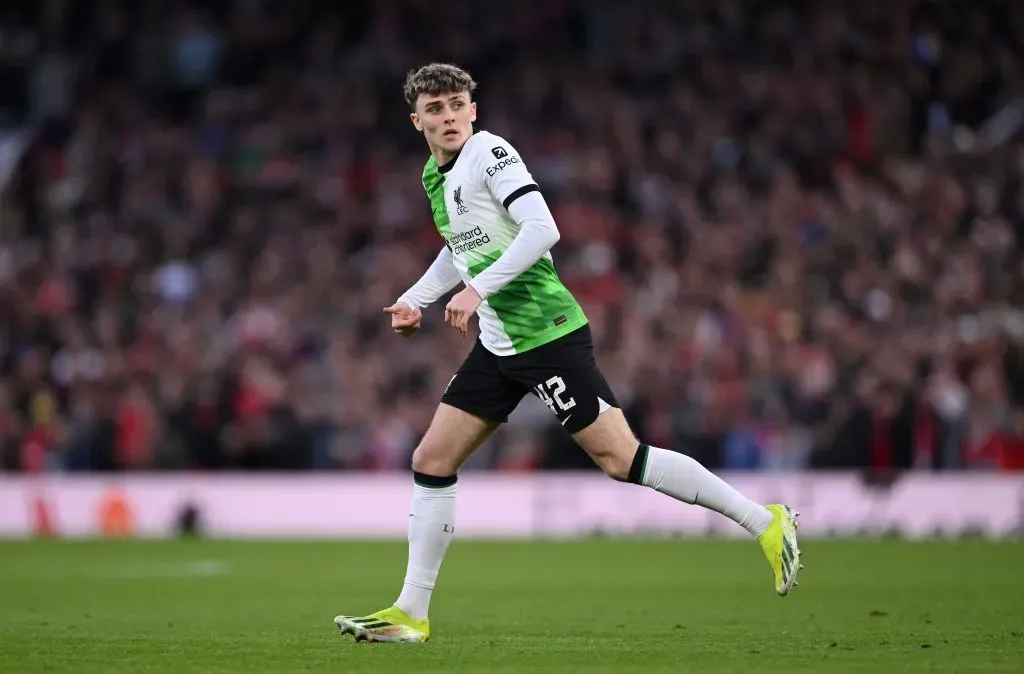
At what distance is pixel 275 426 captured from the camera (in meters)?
17.4

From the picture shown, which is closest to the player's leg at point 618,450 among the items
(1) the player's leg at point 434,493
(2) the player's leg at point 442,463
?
(2) the player's leg at point 442,463

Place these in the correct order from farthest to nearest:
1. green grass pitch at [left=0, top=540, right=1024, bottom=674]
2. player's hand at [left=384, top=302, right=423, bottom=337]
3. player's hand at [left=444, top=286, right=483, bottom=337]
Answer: player's hand at [left=384, top=302, right=423, bottom=337] → player's hand at [left=444, top=286, right=483, bottom=337] → green grass pitch at [left=0, top=540, right=1024, bottom=674]

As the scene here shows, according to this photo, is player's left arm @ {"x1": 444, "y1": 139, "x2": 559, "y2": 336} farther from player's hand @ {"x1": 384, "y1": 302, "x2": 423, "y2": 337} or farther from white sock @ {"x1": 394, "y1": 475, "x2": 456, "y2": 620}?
white sock @ {"x1": 394, "y1": 475, "x2": 456, "y2": 620}

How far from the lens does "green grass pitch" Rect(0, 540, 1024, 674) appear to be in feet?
20.2

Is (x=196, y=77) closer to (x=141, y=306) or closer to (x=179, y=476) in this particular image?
(x=141, y=306)

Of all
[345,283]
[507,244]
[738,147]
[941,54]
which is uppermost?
[941,54]

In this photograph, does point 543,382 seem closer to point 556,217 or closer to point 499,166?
point 499,166

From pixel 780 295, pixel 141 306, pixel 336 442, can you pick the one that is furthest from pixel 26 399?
pixel 780 295

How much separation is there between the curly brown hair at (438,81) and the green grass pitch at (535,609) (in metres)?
2.43

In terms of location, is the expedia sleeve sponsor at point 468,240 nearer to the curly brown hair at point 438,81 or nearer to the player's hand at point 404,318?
the player's hand at point 404,318

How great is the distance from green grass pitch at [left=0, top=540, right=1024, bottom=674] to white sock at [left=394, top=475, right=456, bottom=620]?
0.82ft

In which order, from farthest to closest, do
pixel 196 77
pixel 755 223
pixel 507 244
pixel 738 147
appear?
pixel 196 77 → pixel 738 147 → pixel 755 223 → pixel 507 244

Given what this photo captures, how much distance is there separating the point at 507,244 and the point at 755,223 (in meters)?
12.9

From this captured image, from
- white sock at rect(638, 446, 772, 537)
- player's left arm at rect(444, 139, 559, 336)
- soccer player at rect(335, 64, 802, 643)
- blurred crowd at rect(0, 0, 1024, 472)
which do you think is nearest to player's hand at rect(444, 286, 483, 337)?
player's left arm at rect(444, 139, 559, 336)
